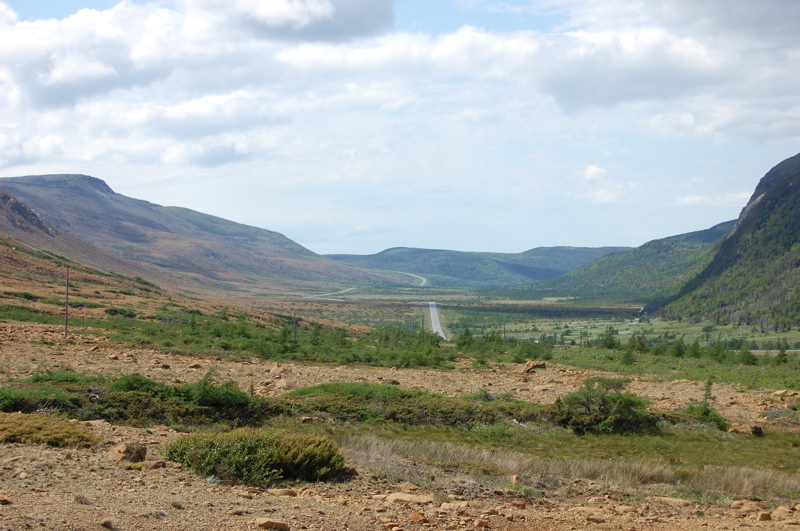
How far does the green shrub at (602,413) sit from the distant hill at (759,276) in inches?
2530

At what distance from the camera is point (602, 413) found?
18.8 meters

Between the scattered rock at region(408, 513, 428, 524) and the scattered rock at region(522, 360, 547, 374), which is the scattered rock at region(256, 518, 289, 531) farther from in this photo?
the scattered rock at region(522, 360, 547, 374)

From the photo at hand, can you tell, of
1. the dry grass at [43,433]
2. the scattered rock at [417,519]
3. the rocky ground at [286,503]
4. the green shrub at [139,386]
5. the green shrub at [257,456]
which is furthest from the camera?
the green shrub at [139,386]

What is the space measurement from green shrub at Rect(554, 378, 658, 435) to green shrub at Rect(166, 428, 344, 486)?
10.2 m

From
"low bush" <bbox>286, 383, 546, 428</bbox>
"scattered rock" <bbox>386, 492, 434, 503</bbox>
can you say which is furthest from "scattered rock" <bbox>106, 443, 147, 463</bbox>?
"low bush" <bbox>286, 383, 546, 428</bbox>

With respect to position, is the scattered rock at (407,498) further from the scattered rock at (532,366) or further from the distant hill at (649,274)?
the distant hill at (649,274)

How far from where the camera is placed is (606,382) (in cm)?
2034

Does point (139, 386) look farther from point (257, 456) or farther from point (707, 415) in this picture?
point (707, 415)

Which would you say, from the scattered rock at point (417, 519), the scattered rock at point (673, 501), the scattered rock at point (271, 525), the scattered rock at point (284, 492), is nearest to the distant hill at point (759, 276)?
the scattered rock at point (673, 501)

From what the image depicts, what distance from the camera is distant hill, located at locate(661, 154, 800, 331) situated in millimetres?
80562

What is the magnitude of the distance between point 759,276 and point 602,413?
86.5m

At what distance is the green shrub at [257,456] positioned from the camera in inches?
386

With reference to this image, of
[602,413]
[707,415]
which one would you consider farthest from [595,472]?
[707,415]

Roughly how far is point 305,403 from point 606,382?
955 centimetres
